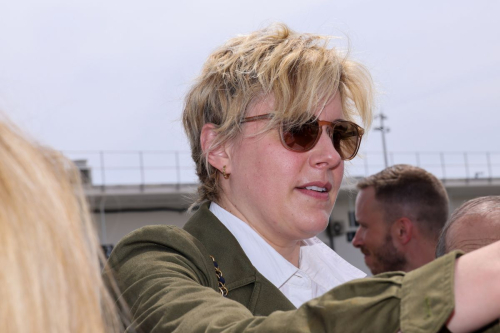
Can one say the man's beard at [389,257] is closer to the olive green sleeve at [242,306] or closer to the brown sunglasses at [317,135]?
the brown sunglasses at [317,135]

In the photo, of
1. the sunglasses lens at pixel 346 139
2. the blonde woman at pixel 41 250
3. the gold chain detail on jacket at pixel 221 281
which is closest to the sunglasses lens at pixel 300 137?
the sunglasses lens at pixel 346 139

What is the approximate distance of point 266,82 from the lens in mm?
2193

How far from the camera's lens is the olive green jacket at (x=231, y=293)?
103 cm

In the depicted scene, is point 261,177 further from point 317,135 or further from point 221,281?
point 221,281

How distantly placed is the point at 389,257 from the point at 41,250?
434 cm

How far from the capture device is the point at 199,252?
6.27ft

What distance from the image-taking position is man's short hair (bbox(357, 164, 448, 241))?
15.4ft

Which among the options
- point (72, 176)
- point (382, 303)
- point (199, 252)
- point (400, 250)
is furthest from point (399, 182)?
point (72, 176)

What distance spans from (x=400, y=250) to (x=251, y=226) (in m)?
2.71

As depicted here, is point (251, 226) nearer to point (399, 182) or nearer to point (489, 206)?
point (489, 206)

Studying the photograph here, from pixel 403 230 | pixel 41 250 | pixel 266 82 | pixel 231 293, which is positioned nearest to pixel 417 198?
pixel 403 230

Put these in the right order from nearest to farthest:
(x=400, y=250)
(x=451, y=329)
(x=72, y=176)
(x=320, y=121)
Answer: (x=72, y=176)
(x=451, y=329)
(x=320, y=121)
(x=400, y=250)

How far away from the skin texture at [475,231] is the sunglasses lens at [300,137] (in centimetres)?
51

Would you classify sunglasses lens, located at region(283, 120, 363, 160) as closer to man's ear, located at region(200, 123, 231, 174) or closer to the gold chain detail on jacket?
man's ear, located at region(200, 123, 231, 174)
